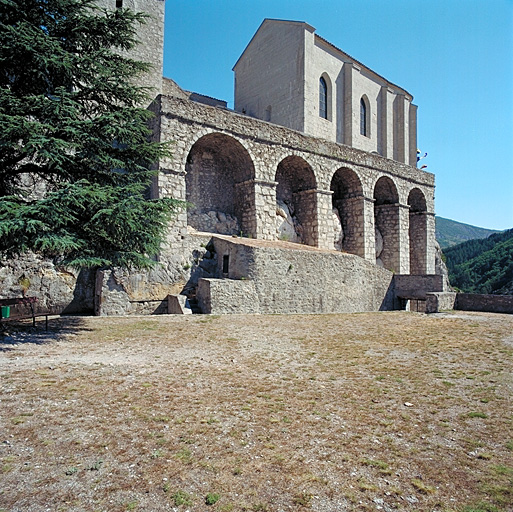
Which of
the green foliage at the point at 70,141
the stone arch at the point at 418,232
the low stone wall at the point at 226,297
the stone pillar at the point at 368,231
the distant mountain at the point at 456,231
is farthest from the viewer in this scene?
the distant mountain at the point at 456,231

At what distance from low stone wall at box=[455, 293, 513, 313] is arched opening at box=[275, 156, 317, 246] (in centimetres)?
682

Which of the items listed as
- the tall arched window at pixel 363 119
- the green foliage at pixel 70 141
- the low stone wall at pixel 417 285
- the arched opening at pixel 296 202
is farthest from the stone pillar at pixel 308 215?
the tall arched window at pixel 363 119

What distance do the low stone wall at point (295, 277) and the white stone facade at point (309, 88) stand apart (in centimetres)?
1093

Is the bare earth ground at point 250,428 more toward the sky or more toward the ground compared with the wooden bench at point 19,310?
more toward the ground

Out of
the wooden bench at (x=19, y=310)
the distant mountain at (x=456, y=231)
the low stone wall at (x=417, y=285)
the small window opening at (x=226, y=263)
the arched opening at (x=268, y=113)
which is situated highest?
the distant mountain at (x=456, y=231)

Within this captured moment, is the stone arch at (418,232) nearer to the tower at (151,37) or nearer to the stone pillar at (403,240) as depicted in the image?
the stone pillar at (403,240)

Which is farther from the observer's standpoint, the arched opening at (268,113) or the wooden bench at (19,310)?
the arched opening at (268,113)

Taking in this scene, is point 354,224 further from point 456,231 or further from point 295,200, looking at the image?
point 456,231

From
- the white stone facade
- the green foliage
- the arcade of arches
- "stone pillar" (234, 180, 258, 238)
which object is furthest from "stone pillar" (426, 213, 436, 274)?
the green foliage

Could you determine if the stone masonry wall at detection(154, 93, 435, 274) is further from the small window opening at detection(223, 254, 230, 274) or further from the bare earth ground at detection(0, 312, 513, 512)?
the bare earth ground at detection(0, 312, 513, 512)

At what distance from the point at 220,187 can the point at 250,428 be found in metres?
15.0

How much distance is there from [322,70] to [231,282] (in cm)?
1868

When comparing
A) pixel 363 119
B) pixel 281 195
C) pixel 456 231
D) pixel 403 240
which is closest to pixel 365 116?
pixel 363 119

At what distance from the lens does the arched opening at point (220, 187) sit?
55.3ft
